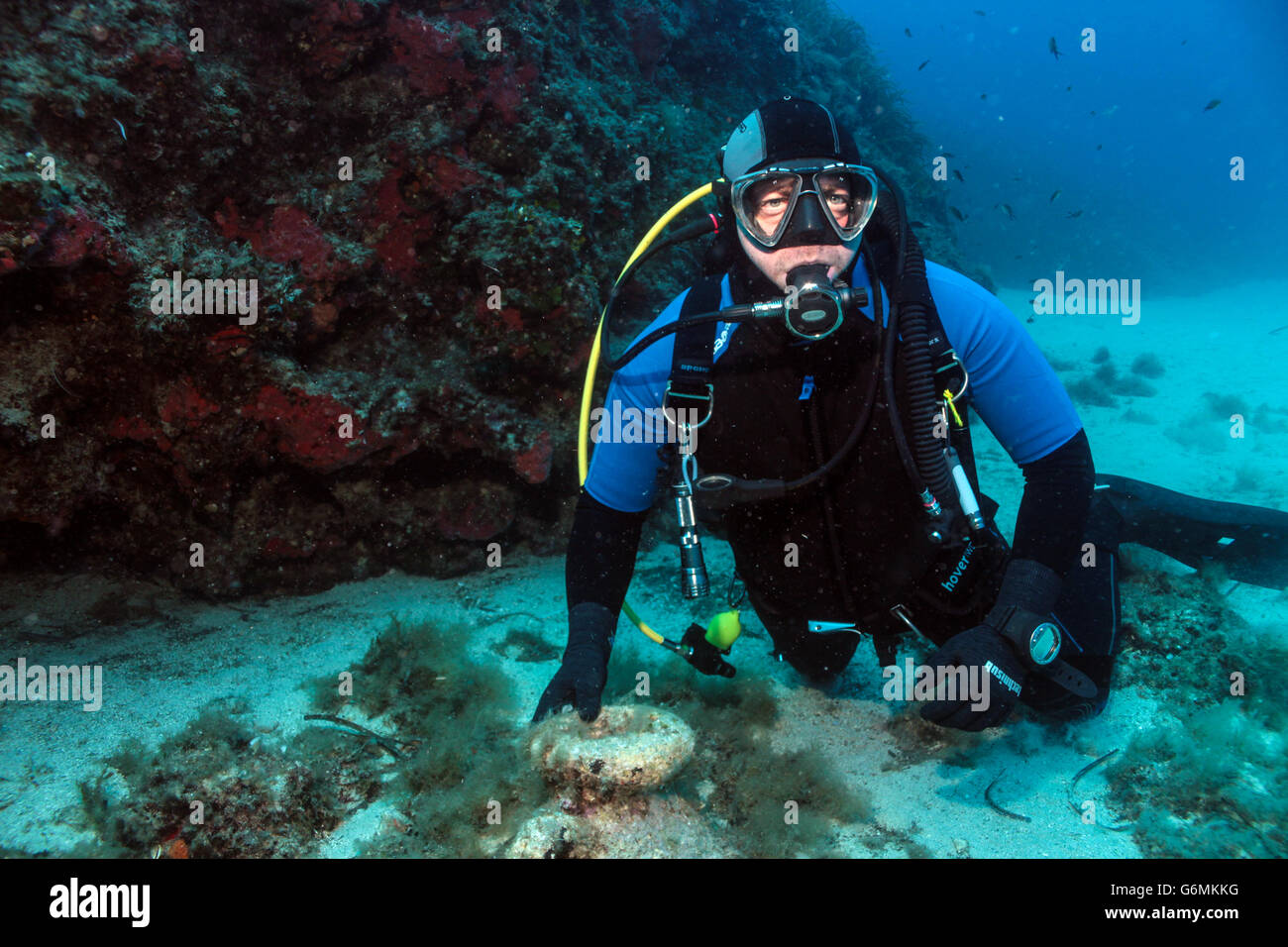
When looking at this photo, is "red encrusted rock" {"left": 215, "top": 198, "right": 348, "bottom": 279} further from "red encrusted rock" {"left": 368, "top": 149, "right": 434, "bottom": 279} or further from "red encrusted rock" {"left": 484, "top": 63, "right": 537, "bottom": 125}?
"red encrusted rock" {"left": 484, "top": 63, "right": 537, "bottom": 125}

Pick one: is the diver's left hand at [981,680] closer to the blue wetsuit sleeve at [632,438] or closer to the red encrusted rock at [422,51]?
the blue wetsuit sleeve at [632,438]

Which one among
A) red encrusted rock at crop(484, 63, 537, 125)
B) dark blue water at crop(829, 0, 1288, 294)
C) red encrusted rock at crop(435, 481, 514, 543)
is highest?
dark blue water at crop(829, 0, 1288, 294)

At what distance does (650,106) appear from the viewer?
8367mm

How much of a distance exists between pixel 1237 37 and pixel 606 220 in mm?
136854

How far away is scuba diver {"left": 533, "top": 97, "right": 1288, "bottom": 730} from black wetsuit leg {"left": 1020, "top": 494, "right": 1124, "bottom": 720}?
0.03 m

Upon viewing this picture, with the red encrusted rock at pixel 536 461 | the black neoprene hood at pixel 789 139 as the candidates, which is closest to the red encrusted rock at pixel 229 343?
the red encrusted rock at pixel 536 461

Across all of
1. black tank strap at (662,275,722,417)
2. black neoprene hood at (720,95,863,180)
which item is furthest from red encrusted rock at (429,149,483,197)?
black tank strap at (662,275,722,417)

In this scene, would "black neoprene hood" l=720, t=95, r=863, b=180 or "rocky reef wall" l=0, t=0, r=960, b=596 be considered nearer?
"black neoprene hood" l=720, t=95, r=863, b=180

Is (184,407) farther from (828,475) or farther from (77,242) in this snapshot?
(828,475)

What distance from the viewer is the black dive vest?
280 centimetres

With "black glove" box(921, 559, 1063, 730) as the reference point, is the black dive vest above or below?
above

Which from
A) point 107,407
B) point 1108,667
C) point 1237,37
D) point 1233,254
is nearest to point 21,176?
point 107,407

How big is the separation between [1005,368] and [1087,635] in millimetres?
1879

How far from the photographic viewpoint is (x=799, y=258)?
263 cm
